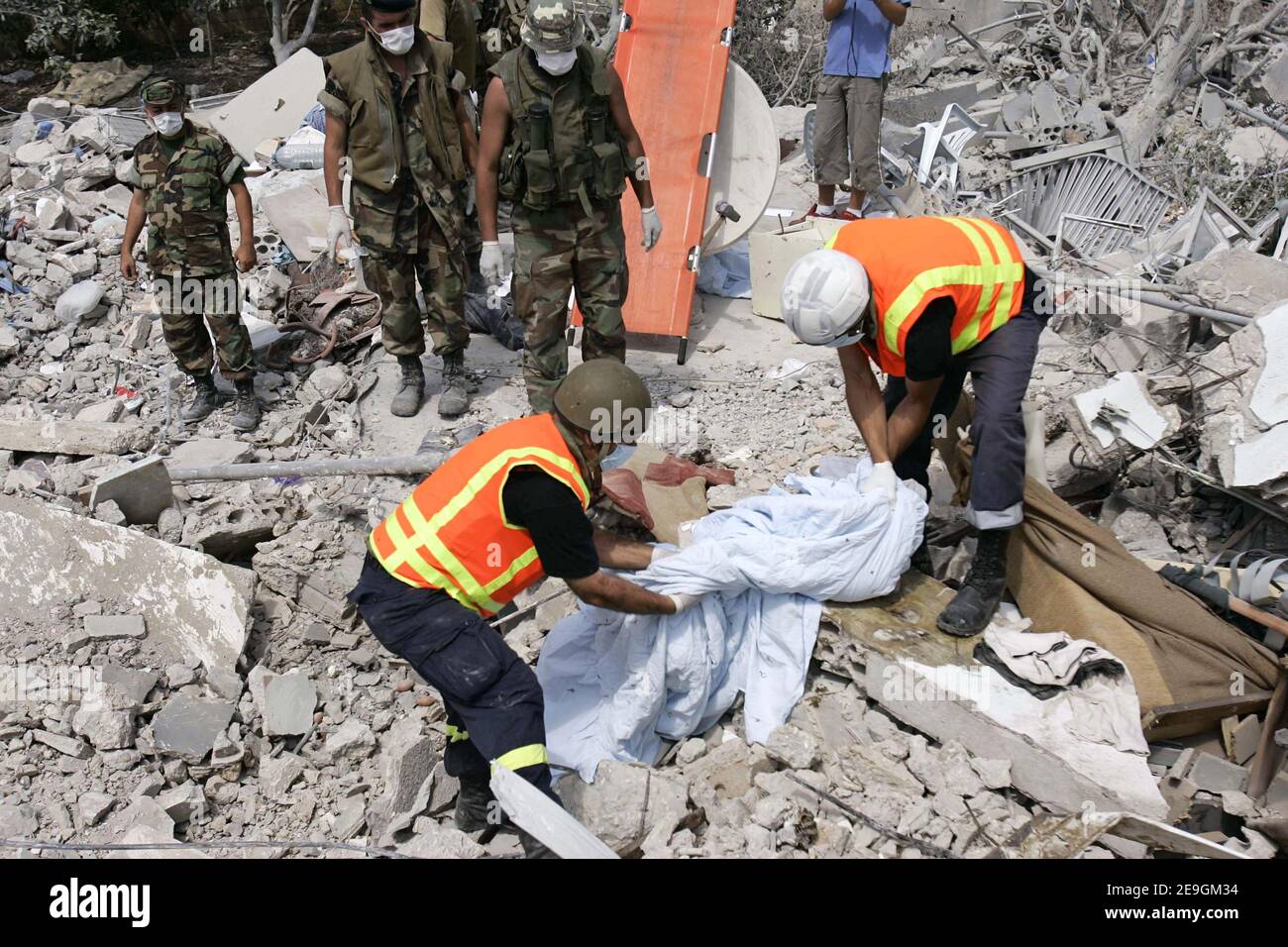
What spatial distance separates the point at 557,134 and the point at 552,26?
416 mm

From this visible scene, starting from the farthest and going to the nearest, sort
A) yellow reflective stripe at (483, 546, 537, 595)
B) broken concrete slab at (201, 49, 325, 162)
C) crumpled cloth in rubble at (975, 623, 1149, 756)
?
broken concrete slab at (201, 49, 325, 162) < crumpled cloth in rubble at (975, 623, 1149, 756) < yellow reflective stripe at (483, 546, 537, 595)

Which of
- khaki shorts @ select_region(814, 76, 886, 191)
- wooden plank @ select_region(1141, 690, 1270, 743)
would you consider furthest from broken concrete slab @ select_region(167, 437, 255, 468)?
khaki shorts @ select_region(814, 76, 886, 191)

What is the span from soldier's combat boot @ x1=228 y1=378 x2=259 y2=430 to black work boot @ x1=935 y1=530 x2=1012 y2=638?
3.39 m

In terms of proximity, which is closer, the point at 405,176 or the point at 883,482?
the point at 883,482

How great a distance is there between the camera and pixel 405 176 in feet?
15.2

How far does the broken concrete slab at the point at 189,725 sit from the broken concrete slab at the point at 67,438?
6.06 ft

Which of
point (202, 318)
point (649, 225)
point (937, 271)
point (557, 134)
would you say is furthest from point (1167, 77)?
point (202, 318)

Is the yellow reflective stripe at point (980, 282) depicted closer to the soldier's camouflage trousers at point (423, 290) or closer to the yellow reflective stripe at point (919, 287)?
the yellow reflective stripe at point (919, 287)

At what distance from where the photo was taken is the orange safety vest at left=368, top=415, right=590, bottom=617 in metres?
2.49

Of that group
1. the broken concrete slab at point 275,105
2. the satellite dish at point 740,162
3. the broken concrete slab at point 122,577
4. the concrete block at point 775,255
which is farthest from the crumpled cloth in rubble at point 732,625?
the broken concrete slab at point 275,105

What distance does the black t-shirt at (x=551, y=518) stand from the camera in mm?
2424

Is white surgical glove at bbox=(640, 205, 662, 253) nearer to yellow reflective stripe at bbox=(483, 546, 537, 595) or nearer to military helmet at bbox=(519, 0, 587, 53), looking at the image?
military helmet at bbox=(519, 0, 587, 53)

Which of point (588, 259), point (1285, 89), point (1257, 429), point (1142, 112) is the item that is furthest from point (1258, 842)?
point (1285, 89)

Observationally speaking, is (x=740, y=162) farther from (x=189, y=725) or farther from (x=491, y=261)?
(x=189, y=725)
